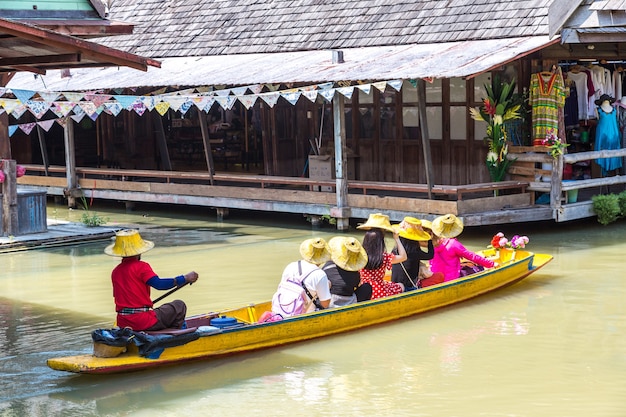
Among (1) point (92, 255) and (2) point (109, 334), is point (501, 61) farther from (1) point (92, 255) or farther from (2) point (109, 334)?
(2) point (109, 334)

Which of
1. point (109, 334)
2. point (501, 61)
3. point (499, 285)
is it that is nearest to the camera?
point (109, 334)

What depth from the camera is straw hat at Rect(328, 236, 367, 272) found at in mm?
10742

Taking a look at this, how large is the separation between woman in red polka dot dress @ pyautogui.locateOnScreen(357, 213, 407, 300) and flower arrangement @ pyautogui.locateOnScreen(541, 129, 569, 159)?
627cm

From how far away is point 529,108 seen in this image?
1823cm

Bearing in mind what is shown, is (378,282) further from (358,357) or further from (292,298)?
(358,357)

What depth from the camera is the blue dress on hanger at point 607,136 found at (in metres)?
18.6

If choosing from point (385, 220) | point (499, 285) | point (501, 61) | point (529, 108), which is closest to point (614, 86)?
point (529, 108)

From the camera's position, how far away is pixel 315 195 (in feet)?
61.9

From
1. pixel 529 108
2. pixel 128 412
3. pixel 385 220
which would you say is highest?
pixel 529 108

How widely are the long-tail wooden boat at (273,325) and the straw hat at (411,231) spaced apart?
1.93ft

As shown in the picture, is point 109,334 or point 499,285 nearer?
point 109,334

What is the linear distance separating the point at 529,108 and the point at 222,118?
901 centimetres

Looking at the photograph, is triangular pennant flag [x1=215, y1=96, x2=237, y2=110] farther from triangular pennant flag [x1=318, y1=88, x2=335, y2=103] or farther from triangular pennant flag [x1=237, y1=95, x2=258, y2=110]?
triangular pennant flag [x1=318, y1=88, x2=335, y2=103]

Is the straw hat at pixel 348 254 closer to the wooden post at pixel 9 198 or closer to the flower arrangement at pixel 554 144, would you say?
the flower arrangement at pixel 554 144
